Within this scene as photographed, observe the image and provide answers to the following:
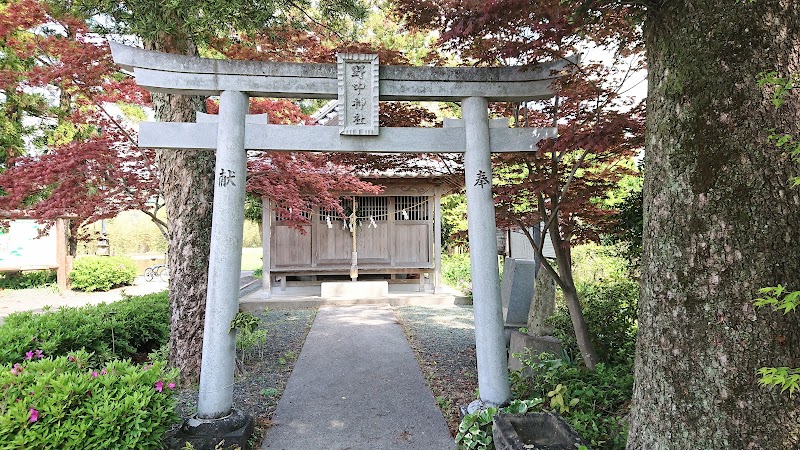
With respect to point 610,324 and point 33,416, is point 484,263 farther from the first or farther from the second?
point 33,416

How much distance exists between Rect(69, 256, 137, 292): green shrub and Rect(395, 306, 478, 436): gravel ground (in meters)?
10.5

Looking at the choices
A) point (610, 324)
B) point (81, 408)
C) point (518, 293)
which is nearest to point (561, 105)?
point (610, 324)

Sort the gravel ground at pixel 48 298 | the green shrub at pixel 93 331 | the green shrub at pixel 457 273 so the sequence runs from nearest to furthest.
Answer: the green shrub at pixel 93 331 < the gravel ground at pixel 48 298 < the green shrub at pixel 457 273

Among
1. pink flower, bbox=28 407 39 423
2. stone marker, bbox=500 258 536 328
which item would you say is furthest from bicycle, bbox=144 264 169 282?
pink flower, bbox=28 407 39 423

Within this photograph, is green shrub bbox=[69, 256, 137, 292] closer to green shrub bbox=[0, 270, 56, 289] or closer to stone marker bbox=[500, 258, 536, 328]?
green shrub bbox=[0, 270, 56, 289]

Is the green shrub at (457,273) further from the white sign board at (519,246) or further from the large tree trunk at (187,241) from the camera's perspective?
the large tree trunk at (187,241)

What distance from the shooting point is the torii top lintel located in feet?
12.3

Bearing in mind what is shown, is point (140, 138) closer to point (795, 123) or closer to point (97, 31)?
point (97, 31)

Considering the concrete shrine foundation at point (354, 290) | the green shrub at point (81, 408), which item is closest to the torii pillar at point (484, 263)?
the green shrub at point (81, 408)

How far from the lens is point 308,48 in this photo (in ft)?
21.2

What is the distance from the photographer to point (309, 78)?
155 inches

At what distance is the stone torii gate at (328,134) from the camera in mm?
3721

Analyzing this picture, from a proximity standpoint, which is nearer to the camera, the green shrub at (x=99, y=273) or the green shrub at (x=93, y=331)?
the green shrub at (x=93, y=331)

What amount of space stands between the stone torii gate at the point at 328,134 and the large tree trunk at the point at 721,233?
61.1 inches
